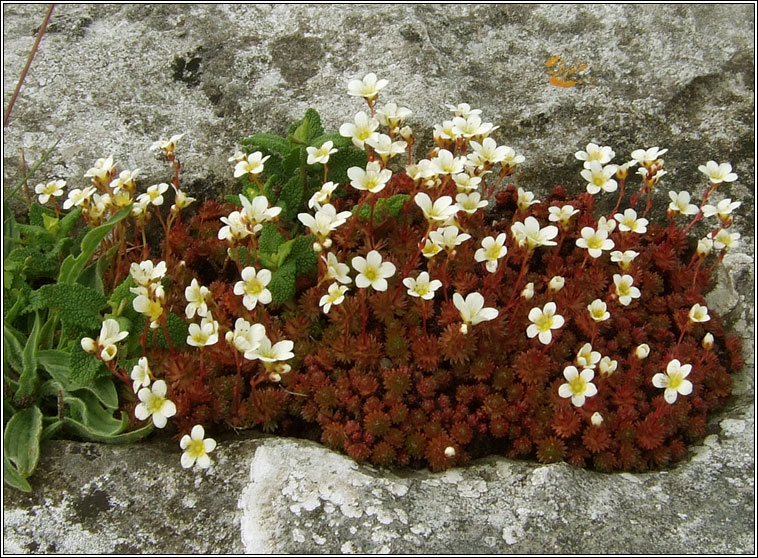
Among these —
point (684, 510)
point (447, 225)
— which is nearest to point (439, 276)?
point (447, 225)

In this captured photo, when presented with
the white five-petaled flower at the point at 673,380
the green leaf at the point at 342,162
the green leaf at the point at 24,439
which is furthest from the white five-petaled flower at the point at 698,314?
the green leaf at the point at 24,439

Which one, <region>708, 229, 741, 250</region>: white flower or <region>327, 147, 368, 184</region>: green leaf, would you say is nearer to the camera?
<region>708, 229, 741, 250</region>: white flower

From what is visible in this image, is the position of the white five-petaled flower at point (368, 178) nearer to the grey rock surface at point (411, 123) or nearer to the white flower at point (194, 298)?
the white flower at point (194, 298)

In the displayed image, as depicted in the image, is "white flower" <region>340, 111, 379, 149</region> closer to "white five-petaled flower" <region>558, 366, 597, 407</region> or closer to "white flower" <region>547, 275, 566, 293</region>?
"white flower" <region>547, 275, 566, 293</region>

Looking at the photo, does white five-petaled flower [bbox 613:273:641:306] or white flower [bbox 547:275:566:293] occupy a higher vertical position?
white flower [bbox 547:275:566:293]

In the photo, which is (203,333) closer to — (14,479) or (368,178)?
(14,479)

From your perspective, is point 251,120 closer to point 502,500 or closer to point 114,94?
point 114,94

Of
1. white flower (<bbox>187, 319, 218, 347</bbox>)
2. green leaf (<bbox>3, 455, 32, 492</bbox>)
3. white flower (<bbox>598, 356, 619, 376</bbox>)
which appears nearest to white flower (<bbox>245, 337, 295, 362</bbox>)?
white flower (<bbox>187, 319, 218, 347</bbox>)
